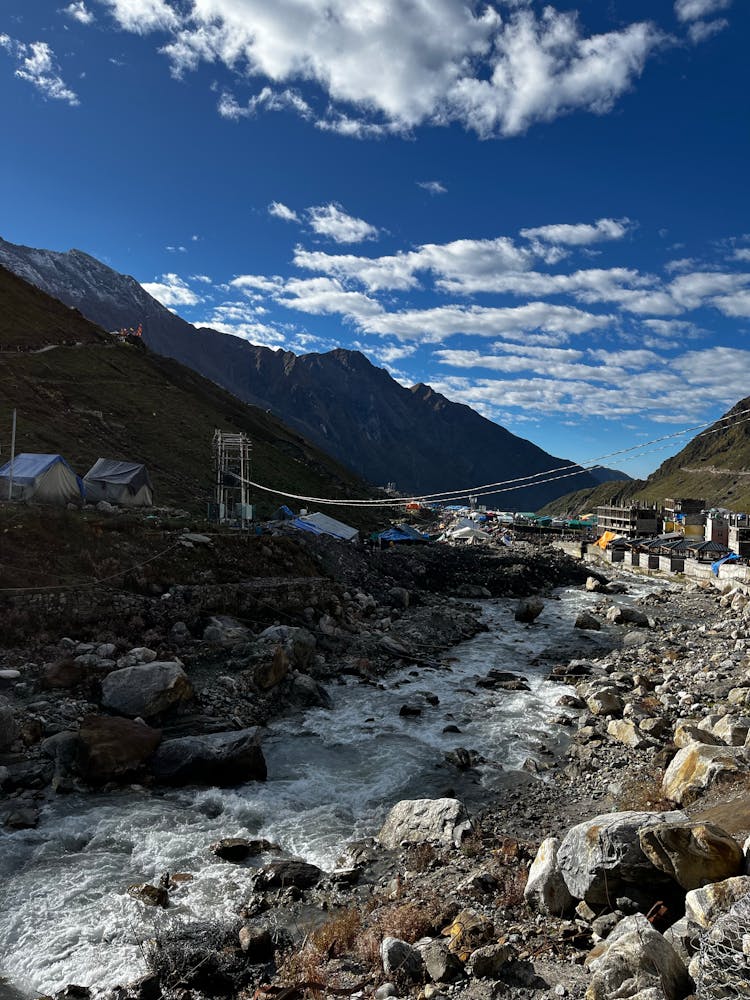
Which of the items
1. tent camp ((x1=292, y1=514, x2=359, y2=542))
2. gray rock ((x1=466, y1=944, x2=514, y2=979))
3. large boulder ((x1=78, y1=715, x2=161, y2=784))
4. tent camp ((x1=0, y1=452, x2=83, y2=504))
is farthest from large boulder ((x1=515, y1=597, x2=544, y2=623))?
gray rock ((x1=466, y1=944, x2=514, y2=979))

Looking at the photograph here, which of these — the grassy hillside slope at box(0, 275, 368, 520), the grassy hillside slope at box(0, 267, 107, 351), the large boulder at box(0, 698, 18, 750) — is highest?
the grassy hillside slope at box(0, 267, 107, 351)

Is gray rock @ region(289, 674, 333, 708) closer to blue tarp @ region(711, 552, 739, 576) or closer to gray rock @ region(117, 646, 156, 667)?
gray rock @ region(117, 646, 156, 667)

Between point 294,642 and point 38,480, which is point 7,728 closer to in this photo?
point 294,642

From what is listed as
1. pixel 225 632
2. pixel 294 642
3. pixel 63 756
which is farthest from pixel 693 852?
pixel 225 632

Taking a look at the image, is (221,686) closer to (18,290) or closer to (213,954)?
(213,954)

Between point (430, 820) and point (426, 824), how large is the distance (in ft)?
0.38

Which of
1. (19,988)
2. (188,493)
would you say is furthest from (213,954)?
(188,493)

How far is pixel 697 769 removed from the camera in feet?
33.9

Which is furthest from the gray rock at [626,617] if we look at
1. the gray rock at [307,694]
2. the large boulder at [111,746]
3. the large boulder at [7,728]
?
the large boulder at [7,728]

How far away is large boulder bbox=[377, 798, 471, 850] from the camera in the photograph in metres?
10.7

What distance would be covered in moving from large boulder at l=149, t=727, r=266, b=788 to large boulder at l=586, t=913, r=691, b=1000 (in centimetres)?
974

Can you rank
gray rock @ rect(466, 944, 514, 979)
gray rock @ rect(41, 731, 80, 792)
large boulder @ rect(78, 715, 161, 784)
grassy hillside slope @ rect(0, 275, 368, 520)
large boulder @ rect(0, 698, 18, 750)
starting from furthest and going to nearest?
grassy hillside slope @ rect(0, 275, 368, 520) → large boulder @ rect(0, 698, 18, 750) → large boulder @ rect(78, 715, 161, 784) → gray rock @ rect(41, 731, 80, 792) → gray rock @ rect(466, 944, 514, 979)

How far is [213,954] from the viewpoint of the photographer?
7875mm

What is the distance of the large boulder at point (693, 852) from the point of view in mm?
6230
